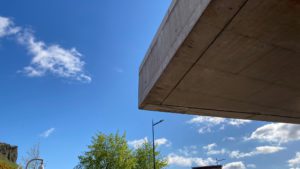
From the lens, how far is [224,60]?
668 cm

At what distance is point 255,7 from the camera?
495 cm

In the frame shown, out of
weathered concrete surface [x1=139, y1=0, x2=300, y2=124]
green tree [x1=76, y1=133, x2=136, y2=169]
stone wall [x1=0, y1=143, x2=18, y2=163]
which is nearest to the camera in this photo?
weathered concrete surface [x1=139, y1=0, x2=300, y2=124]

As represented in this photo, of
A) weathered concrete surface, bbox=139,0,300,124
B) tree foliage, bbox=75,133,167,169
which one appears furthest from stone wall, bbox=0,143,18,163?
weathered concrete surface, bbox=139,0,300,124

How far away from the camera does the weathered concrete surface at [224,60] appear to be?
523 cm

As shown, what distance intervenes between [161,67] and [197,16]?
2.35 metres

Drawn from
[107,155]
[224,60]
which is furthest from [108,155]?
[224,60]

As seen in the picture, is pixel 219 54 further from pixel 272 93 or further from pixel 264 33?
pixel 272 93

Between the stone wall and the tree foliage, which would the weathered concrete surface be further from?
the stone wall

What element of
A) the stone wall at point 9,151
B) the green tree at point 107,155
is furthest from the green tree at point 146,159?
the stone wall at point 9,151

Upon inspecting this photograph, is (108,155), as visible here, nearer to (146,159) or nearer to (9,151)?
(146,159)

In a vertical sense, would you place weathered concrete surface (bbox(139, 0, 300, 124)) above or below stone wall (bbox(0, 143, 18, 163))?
below

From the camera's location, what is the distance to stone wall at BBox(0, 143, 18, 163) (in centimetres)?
6050

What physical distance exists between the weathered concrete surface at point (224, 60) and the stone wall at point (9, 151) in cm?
6280

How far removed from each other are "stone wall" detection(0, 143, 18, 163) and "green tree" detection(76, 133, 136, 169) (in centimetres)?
3289
